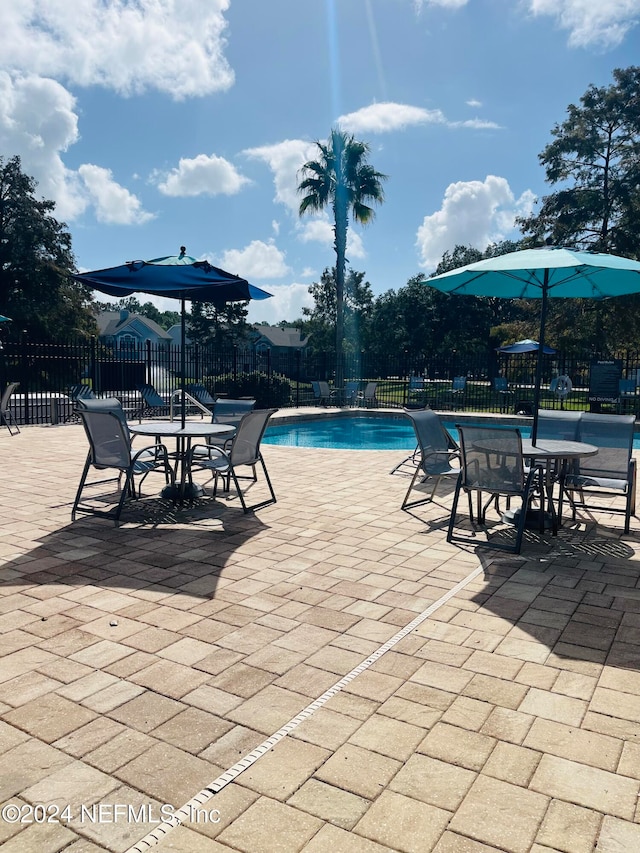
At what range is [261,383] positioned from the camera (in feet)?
60.8

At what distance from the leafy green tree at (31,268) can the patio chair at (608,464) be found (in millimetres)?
28098

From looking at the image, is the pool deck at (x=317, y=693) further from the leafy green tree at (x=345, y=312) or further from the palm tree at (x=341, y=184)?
the leafy green tree at (x=345, y=312)

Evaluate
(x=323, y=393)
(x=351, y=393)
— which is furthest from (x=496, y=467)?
(x=351, y=393)

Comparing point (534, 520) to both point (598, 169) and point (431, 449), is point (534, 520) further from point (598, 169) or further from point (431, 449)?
point (598, 169)

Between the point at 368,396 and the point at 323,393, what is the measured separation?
55.6 inches

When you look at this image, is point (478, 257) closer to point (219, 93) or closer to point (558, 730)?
point (219, 93)

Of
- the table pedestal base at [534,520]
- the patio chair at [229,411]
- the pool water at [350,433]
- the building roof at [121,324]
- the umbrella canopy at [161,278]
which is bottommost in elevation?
the pool water at [350,433]

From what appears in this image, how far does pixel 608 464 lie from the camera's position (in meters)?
5.09

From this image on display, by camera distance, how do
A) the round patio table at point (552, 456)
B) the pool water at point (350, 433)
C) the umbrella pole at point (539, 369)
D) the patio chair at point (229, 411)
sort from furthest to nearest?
the pool water at point (350, 433) < the patio chair at point (229, 411) < the umbrella pole at point (539, 369) < the round patio table at point (552, 456)

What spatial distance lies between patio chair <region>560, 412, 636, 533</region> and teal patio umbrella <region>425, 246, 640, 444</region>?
1.66 feet

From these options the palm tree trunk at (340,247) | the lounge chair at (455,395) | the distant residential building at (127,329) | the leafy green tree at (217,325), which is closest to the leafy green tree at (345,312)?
the leafy green tree at (217,325)

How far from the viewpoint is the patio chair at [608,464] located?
4848 millimetres

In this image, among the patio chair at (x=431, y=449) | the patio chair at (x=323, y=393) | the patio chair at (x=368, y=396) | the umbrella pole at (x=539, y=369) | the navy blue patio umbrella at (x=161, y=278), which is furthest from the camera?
the patio chair at (x=323, y=393)

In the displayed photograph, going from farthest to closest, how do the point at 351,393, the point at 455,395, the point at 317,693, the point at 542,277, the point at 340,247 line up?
the point at 340,247 < the point at 455,395 < the point at 351,393 < the point at 542,277 < the point at 317,693
